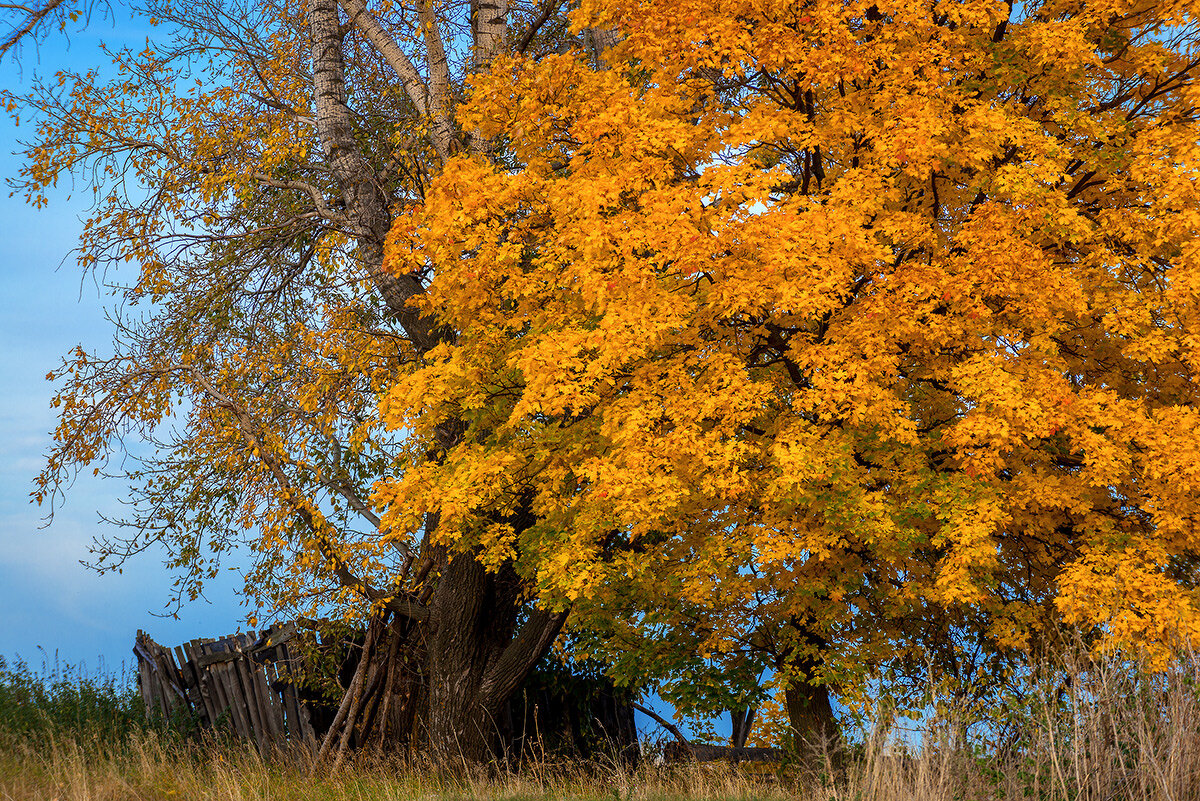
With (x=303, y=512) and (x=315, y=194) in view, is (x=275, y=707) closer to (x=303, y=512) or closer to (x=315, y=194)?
(x=303, y=512)

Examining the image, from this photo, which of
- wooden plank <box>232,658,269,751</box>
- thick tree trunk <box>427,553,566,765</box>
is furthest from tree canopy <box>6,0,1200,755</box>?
wooden plank <box>232,658,269,751</box>

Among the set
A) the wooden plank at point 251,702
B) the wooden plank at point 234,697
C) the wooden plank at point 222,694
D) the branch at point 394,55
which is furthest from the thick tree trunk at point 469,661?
the branch at point 394,55

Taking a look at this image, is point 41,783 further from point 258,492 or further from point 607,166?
point 607,166

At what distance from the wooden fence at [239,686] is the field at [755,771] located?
0.34 meters

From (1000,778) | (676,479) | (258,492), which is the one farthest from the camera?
(258,492)

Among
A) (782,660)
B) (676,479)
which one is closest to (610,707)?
(782,660)

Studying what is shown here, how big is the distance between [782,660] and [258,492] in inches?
259

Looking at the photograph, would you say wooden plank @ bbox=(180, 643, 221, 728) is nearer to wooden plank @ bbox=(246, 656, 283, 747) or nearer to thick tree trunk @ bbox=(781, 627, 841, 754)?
wooden plank @ bbox=(246, 656, 283, 747)

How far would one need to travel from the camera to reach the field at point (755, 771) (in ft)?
22.5

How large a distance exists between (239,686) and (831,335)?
938 centimetres

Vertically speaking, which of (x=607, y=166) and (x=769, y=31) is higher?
(x=769, y=31)

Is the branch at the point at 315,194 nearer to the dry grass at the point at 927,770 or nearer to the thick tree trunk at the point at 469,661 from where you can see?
the thick tree trunk at the point at 469,661

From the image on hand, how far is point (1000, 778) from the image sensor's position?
7258mm

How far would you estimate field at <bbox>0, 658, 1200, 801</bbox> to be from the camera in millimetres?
6859
